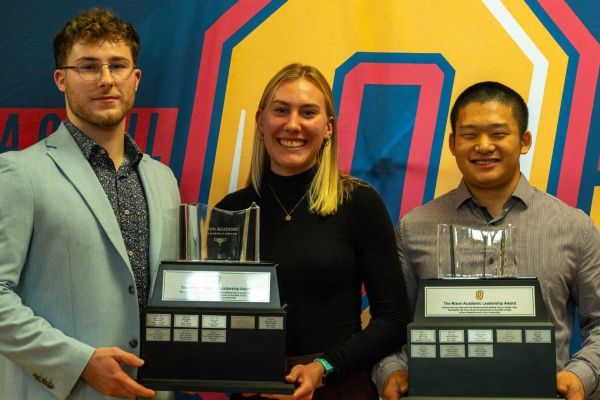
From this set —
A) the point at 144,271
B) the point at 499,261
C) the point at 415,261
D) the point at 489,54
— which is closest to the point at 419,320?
the point at 499,261

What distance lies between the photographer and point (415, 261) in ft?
7.64

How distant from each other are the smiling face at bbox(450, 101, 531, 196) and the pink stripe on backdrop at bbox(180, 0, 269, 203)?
96 centimetres

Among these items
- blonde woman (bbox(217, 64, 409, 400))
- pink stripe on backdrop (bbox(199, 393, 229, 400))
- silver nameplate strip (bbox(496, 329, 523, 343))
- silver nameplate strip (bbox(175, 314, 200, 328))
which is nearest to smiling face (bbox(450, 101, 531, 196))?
blonde woman (bbox(217, 64, 409, 400))

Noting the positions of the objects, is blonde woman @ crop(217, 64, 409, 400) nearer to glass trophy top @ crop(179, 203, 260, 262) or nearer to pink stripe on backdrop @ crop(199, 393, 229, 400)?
glass trophy top @ crop(179, 203, 260, 262)

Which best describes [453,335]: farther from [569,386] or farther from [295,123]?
[295,123]

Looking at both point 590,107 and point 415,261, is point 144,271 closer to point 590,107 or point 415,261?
point 415,261

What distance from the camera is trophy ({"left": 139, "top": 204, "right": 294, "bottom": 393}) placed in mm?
1869

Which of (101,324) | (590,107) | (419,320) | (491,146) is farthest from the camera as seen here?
(590,107)

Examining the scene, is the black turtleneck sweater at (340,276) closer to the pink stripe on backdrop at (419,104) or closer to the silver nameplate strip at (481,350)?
the silver nameplate strip at (481,350)

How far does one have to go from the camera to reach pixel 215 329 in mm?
1870

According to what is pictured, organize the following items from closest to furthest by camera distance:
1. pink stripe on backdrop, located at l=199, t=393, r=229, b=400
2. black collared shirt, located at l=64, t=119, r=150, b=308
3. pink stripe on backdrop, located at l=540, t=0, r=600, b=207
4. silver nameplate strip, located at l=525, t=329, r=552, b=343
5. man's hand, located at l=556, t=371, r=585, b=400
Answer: silver nameplate strip, located at l=525, t=329, r=552, b=343 < man's hand, located at l=556, t=371, r=585, b=400 < black collared shirt, located at l=64, t=119, r=150, b=308 < pink stripe on backdrop, located at l=540, t=0, r=600, b=207 < pink stripe on backdrop, located at l=199, t=393, r=229, b=400

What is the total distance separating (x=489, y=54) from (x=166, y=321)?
1.49 meters

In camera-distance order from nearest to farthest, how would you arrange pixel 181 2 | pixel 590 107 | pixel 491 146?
1. pixel 491 146
2. pixel 590 107
3. pixel 181 2

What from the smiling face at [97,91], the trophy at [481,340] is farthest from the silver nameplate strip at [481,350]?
the smiling face at [97,91]
